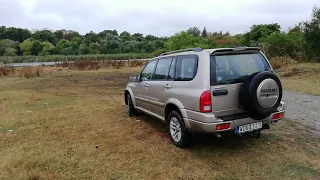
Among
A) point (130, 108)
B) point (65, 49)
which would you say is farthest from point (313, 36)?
point (65, 49)

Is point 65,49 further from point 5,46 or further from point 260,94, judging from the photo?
point 260,94

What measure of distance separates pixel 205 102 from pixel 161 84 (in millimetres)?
1446

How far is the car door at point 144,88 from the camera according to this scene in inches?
233

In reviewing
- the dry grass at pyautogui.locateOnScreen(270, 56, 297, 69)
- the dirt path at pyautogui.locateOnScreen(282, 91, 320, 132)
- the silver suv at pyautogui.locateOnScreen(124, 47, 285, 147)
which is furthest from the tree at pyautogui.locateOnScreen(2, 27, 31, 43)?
the silver suv at pyautogui.locateOnScreen(124, 47, 285, 147)

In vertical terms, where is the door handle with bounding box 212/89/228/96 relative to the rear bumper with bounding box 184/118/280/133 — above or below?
above

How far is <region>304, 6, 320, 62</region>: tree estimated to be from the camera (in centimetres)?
1753

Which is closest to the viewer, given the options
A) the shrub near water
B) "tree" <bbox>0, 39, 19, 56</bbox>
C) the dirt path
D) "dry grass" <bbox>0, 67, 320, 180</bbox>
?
"dry grass" <bbox>0, 67, 320, 180</bbox>

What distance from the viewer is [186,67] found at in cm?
454

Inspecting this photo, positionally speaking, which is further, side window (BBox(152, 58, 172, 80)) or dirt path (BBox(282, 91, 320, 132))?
dirt path (BBox(282, 91, 320, 132))

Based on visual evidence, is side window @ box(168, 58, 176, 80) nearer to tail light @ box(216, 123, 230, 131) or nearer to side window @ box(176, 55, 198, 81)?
side window @ box(176, 55, 198, 81)

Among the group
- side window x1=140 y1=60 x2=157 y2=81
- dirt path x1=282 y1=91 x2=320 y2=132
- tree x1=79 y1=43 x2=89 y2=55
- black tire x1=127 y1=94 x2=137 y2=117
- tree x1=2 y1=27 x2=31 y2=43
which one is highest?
tree x1=2 y1=27 x2=31 y2=43

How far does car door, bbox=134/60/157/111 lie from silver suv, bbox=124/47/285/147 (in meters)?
1.15

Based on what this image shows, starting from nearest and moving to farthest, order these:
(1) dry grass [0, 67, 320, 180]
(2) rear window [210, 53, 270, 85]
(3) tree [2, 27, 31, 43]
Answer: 1. (1) dry grass [0, 67, 320, 180]
2. (2) rear window [210, 53, 270, 85]
3. (3) tree [2, 27, 31, 43]

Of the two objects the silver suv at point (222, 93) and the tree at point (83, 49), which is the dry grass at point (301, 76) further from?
the tree at point (83, 49)
